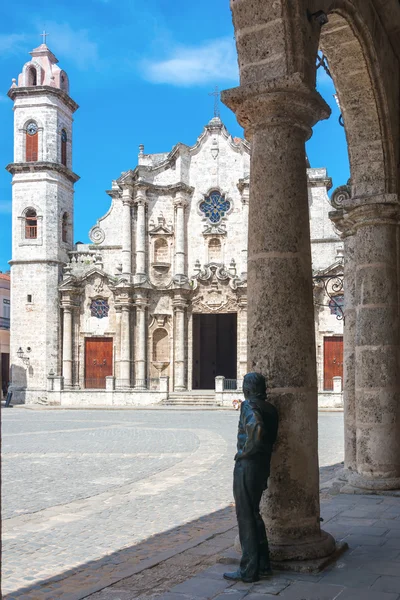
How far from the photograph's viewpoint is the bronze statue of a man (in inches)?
168

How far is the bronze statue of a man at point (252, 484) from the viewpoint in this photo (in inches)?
168

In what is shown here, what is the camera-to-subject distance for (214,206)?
115 feet

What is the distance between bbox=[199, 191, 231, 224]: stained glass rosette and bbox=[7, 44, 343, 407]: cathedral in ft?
0.19

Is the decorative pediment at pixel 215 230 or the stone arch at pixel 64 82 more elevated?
the stone arch at pixel 64 82

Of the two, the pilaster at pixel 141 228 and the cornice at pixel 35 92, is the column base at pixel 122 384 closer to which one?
the pilaster at pixel 141 228

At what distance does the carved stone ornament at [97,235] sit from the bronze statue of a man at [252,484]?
31.6 metres

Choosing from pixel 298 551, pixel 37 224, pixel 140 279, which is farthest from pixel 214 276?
pixel 298 551

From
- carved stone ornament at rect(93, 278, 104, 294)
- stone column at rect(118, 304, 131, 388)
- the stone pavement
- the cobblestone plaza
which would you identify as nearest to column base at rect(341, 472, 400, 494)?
the stone pavement

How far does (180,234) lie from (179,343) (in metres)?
5.50

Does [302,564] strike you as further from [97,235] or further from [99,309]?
[97,235]

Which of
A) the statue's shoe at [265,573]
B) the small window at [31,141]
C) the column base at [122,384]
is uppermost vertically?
the small window at [31,141]

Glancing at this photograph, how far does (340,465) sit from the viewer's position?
11047mm

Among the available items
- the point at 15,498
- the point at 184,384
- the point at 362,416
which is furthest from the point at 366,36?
the point at 184,384

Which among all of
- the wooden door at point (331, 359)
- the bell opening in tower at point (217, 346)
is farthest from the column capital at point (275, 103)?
the bell opening in tower at point (217, 346)
